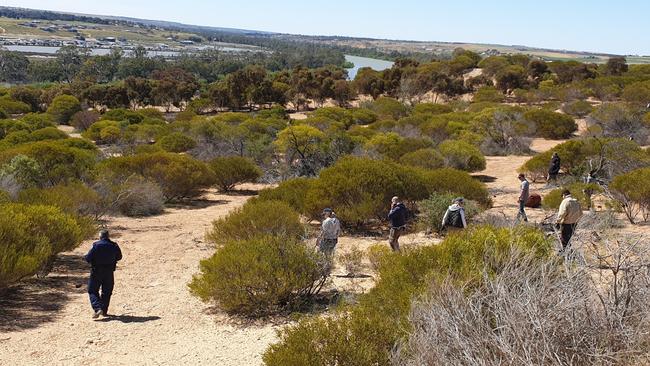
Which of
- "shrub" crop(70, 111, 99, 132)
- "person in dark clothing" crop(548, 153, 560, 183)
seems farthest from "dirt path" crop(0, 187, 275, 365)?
"shrub" crop(70, 111, 99, 132)

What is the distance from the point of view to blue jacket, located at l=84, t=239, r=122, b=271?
7.51 meters

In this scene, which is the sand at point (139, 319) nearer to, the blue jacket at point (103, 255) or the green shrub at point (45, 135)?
the blue jacket at point (103, 255)

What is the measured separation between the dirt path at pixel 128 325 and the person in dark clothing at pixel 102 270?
0.24 meters

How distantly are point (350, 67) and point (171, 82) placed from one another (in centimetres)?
7652

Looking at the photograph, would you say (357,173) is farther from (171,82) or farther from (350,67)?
(350,67)

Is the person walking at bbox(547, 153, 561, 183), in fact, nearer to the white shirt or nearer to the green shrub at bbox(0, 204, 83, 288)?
the white shirt

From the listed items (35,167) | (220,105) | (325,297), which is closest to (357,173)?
(325,297)

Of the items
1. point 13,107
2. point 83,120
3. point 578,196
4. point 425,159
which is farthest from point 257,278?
point 13,107

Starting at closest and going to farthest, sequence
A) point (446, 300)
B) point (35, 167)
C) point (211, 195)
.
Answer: point (446, 300) < point (35, 167) < point (211, 195)

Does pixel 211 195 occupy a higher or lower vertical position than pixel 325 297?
lower

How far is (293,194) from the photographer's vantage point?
14680 millimetres

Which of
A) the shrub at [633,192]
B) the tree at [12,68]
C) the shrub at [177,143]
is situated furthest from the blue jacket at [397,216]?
the tree at [12,68]

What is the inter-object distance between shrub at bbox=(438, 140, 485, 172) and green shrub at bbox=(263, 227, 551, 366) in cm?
1467

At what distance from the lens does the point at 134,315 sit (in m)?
7.84
